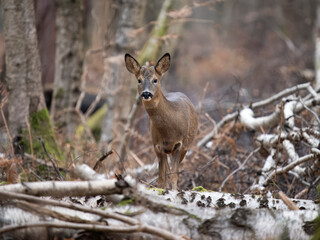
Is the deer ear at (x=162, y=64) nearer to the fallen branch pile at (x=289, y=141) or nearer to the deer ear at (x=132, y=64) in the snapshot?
the deer ear at (x=132, y=64)

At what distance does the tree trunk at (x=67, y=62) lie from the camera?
9203 millimetres

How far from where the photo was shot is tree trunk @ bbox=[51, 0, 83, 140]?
9.20m

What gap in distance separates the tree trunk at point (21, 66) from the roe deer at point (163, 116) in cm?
168

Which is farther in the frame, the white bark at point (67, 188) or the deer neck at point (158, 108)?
the deer neck at point (158, 108)

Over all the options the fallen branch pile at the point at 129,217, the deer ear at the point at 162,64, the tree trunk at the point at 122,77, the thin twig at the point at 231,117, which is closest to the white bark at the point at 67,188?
the fallen branch pile at the point at 129,217

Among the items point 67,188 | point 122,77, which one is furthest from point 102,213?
point 122,77

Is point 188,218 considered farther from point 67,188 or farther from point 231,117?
point 231,117

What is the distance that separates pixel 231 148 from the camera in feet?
23.6

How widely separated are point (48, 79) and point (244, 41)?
37.6 feet

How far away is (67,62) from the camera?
9391mm

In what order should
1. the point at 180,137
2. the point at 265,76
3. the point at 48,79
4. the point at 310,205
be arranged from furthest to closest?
the point at 265,76
the point at 48,79
the point at 180,137
the point at 310,205

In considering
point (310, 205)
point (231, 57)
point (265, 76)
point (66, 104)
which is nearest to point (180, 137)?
point (310, 205)

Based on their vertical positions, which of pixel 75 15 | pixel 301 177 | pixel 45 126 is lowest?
pixel 301 177

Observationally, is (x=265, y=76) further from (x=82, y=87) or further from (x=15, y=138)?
(x=15, y=138)
